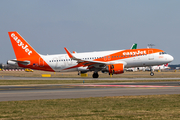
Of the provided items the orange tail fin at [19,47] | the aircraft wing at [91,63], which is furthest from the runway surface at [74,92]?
the orange tail fin at [19,47]

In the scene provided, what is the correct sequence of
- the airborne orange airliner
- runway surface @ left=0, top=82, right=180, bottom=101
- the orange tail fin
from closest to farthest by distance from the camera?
1. runway surface @ left=0, top=82, right=180, bottom=101
2. the airborne orange airliner
3. the orange tail fin

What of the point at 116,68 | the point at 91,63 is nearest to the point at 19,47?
the point at 91,63

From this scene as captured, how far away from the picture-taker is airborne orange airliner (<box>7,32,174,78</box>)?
45938mm

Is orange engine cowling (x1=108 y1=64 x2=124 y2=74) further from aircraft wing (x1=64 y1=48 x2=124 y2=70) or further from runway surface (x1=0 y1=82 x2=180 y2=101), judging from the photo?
runway surface (x1=0 y1=82 x2=180 y2=101)

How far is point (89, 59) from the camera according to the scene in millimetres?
47969

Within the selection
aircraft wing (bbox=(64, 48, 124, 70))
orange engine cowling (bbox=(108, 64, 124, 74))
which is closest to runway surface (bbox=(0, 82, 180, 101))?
orange engine cowling (bbox=(108, 64, 124, 74))

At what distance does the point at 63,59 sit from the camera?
161 feet

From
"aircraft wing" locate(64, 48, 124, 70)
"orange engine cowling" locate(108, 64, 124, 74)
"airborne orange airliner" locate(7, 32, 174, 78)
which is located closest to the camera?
"orange engine cowling" locate(108, 64, 124, 74)

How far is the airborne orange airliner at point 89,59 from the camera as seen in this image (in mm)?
45938

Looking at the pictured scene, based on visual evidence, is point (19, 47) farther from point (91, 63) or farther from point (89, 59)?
point (91, 63)

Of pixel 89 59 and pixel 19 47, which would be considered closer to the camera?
pixel 89 59

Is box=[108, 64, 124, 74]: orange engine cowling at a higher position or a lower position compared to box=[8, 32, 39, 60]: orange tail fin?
lower

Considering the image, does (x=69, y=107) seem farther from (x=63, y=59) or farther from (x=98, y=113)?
(x=63, y=59)

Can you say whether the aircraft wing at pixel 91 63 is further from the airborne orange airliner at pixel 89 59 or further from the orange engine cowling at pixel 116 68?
the orange engine cowling at pixel 116 68
